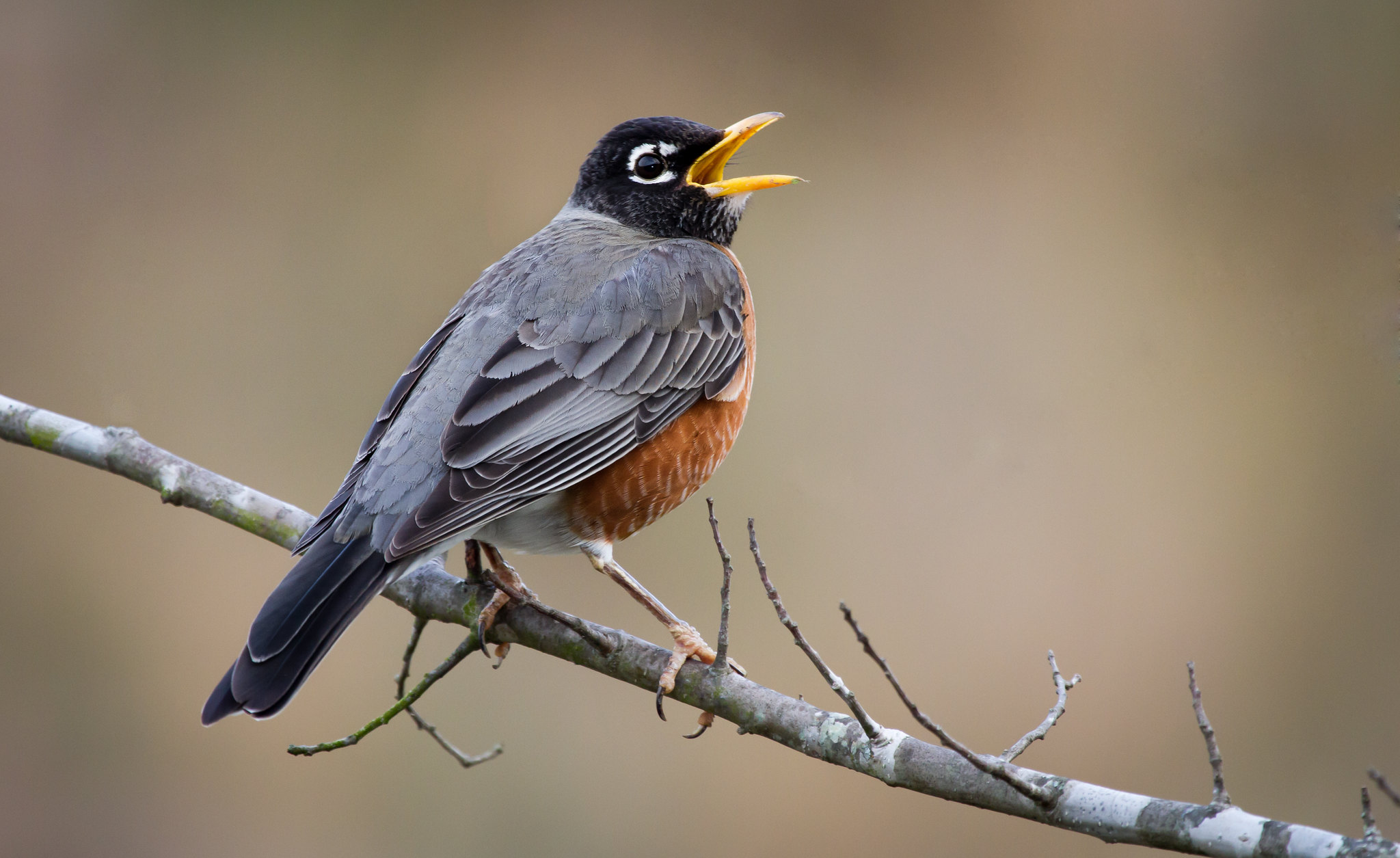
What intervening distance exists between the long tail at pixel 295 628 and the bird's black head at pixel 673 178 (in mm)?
1782

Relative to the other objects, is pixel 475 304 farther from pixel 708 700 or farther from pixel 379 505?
pixel 708 700

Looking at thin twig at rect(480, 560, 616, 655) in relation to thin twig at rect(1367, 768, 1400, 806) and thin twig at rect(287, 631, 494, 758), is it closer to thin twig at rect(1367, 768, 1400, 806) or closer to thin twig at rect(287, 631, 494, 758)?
thin twig at rect(287, 631, 494, 758)

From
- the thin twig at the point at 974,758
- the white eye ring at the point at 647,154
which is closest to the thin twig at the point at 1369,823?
the thin twig at the point at 974,758

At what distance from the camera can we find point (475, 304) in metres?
3.21

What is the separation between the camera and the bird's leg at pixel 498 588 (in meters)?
2.67

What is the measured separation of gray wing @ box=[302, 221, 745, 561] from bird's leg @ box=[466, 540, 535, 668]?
23 cm

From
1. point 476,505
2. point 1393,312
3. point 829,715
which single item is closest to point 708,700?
point 829,715

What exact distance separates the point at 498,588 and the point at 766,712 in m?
0.86

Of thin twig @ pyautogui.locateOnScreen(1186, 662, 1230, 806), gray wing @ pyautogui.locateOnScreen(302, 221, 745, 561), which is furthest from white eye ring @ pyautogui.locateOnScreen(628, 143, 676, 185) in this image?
thin twig @ pyautogui.locateOnScreen(1186, 662, 1230, 806)

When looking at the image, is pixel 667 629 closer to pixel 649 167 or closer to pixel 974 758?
pixel 974 758

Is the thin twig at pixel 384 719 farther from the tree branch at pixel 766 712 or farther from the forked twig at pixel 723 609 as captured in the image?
the forked twig at pixel 723 609

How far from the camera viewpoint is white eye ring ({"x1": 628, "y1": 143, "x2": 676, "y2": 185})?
370 cm

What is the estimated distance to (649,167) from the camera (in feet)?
12.3

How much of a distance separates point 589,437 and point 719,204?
1257mm
